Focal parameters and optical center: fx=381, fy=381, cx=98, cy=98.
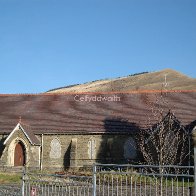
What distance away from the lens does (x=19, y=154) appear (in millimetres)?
37594

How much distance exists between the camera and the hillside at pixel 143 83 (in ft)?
381

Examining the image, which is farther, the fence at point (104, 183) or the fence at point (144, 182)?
the fence at point (104, 183)

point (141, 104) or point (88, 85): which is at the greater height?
point (88, 85)

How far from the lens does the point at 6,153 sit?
3703 centimetres

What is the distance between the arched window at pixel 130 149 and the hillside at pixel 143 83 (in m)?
73.9

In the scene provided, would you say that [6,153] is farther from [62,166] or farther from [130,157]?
[130,157]

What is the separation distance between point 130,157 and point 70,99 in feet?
34.6

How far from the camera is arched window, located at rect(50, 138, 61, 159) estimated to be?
39.0 metres

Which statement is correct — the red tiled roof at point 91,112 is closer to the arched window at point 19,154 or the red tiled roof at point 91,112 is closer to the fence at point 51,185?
the arched window at point 19,154

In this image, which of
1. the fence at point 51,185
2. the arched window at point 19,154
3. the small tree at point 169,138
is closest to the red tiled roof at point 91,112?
the arched window at point 19,154

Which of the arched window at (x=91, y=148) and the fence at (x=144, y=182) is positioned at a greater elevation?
the arched window at (x=91, y=148)

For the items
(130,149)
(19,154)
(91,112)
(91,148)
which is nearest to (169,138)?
(130,149)

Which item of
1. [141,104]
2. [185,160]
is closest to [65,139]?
[141,104]

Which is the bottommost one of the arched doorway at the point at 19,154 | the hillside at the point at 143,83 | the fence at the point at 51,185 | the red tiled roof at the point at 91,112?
the fence at the point at 51,185
